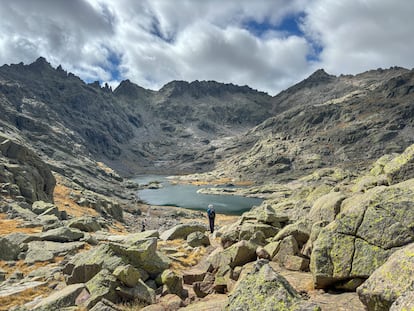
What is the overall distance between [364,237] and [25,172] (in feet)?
166

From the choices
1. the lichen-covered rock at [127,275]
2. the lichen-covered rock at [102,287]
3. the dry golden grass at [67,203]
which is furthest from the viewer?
the dry golden grass at [67,203]

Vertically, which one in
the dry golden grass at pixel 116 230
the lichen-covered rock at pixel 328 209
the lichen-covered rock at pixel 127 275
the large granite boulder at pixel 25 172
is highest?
the large granite boulder at pixel 25 172

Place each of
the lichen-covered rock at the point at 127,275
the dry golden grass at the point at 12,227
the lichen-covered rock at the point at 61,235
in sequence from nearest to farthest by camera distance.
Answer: the lichen-covered rock at the point at 127,275 < the lichen-covered rock at the point at 61,235 < the dry golden grass at the point at 12,227

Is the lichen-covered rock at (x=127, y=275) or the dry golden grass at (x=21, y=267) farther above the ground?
the lichen-covered rock at (x=127, y=275)

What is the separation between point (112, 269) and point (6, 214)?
2438cm

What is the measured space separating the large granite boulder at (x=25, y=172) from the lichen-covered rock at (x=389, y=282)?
150ft

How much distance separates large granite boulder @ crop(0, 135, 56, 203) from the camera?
43.3 meters

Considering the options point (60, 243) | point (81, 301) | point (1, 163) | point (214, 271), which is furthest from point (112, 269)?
point (1, 163)

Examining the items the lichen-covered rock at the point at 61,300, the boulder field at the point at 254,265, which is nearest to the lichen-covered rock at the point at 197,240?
the boulder field at the point at 254,265

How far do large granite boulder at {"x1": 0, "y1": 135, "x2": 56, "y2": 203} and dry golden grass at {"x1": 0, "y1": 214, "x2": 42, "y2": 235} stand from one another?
14.2 m

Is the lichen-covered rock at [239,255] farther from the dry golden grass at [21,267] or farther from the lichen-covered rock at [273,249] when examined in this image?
Result: the dry golden grass at [21,267]

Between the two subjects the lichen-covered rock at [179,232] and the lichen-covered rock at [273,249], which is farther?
the lichen-covered rock at [179,232]

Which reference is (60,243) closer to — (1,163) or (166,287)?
(166,287)

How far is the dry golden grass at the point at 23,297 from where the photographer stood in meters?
12.8
